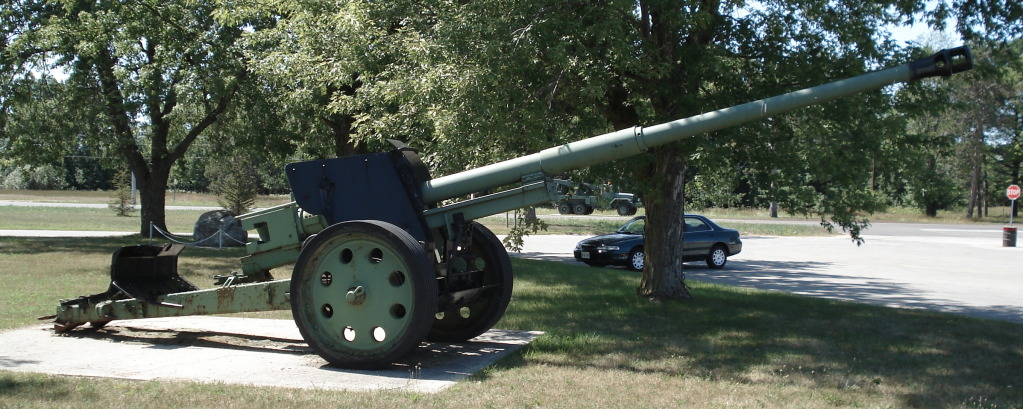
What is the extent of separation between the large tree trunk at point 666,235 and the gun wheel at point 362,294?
18.4 feet

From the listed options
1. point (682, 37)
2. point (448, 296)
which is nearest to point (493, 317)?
point (448, 296)

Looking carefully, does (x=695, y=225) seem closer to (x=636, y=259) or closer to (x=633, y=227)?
(x=633, y=227)

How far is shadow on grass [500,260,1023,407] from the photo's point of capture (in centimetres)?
709

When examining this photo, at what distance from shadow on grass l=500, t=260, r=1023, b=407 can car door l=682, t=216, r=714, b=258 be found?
669cm

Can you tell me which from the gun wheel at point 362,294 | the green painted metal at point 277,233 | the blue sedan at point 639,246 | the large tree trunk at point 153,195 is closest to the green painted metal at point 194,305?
the green painted metal at point 277,233

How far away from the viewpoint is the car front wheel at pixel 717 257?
21.3 m

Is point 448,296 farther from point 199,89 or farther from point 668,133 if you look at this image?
point 199,89

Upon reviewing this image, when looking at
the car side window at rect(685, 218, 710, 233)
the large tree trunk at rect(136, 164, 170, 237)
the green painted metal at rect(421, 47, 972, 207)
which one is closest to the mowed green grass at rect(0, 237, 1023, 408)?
the green painted metal at rect(421, 47, 972, 207)

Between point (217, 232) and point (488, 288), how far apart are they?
16.1m

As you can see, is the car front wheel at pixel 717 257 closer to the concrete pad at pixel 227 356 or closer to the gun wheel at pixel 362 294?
the concrete pad at pixel 227 356

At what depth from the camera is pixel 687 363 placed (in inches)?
295

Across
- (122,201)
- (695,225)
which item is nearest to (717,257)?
(695,225)

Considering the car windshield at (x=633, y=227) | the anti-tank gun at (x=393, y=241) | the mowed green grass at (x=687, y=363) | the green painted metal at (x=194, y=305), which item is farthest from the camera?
the car windshield at (x=633, y=227)

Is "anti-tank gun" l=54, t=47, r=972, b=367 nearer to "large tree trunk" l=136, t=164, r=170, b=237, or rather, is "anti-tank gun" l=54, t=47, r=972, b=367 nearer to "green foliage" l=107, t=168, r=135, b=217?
"large tree trunk" l=136, t=164, r=170, b=237
